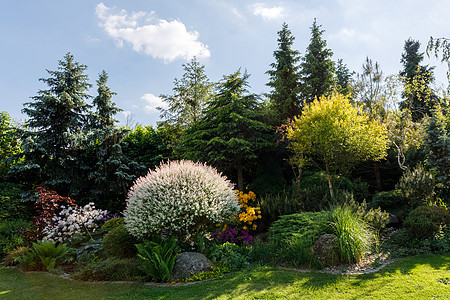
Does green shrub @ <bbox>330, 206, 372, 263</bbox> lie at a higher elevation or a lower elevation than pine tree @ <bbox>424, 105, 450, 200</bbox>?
lower

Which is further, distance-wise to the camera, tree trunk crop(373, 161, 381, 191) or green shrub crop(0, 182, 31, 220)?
tree trunk crop(373, 161, 381, 191)

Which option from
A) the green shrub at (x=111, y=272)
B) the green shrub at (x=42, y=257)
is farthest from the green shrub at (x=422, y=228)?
the green shrub at (x=42, y=257)

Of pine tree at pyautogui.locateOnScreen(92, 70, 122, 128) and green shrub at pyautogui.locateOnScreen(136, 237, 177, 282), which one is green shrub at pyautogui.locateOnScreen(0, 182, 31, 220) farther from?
green shrub at pyautogui.locateOnScreen(136, 237, 177, 282)

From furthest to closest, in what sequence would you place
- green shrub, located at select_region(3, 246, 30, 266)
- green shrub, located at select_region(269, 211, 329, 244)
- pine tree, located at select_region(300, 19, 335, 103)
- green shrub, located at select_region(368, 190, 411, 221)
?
pine tree, located at select_region(300, 19, 335, 103), green shrub, located at select_region(368, 190, 411, 221), green shrub, located at select_region(3, 246, 30, 266), green shrub, located at select_region(269, 211, 329, 244)

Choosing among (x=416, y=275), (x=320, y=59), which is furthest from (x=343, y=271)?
(x=320, y=59)

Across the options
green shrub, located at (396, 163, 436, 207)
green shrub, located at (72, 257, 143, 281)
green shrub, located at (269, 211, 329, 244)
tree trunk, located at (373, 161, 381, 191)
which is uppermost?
tree trunk, located at (373, 161, 381, 191)

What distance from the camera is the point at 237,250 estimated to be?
6.14 meters

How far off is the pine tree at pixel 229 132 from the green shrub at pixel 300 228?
498 cm

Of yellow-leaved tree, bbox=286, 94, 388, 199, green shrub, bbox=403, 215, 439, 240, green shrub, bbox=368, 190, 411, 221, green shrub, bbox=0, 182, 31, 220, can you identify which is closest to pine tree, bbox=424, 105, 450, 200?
green shrub, bbox=368, 190, 411, 221

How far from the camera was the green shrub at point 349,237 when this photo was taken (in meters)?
5.39

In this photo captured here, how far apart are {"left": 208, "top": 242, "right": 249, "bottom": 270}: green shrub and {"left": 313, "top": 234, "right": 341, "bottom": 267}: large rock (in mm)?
1582

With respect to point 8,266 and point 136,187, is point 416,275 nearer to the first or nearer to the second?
point 136,187

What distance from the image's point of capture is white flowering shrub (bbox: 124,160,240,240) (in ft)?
18.7

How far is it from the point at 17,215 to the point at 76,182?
2380 millimetres
